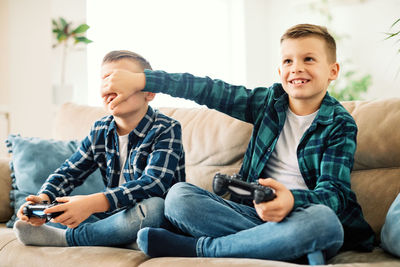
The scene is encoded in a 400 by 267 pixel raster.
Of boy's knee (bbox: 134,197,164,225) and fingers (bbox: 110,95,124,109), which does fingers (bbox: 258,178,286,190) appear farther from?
fingers (bbox: 110,95,124,109)

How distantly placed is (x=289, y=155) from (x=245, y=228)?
0.34 metres

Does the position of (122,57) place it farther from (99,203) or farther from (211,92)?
(99,203)

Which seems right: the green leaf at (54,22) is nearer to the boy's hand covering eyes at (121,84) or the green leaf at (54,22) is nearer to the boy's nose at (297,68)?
the boy's hand covering eyes at (121,84)

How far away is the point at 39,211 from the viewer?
1.18 meters

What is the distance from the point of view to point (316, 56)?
4.39ft

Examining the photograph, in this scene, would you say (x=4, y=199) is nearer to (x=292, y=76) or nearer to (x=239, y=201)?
(x=239, y=201)

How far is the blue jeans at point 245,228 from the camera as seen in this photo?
97 centimetres

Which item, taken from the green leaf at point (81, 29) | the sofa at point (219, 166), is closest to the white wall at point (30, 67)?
the green leaf at point (81, 29)

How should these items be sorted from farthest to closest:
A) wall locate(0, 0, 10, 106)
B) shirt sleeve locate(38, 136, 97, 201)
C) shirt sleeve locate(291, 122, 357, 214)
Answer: wall locate(0, 0, 10, 106)
shirt sleeve locate(38, 136, 97, 201)
shirt sleeve locate(291, 122, 357, 214)

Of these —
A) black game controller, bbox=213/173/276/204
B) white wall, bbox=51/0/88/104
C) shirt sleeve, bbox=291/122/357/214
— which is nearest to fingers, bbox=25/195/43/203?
black game controller, bbox=213/173/276/204

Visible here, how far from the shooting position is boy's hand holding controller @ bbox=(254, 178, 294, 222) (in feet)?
3.24

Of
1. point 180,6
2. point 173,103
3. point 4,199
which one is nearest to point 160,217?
point 4,199

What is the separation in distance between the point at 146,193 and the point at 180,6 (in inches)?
148

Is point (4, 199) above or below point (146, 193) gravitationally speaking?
below
